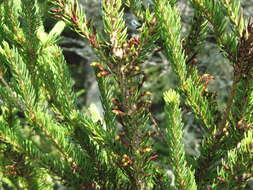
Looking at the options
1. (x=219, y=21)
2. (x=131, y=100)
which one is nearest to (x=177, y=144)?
(x=131, y=100)

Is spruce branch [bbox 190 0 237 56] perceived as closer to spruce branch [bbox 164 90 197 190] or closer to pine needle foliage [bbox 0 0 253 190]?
pine needle foliage [bbox 0 0 253 190]

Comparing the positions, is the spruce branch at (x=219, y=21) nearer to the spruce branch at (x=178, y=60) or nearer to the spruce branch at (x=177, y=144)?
the spruce branch at (x=178, y=60)

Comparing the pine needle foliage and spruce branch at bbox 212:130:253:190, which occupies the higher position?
the pine needle foliage

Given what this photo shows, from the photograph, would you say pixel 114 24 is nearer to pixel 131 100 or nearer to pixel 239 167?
pixel 131 100

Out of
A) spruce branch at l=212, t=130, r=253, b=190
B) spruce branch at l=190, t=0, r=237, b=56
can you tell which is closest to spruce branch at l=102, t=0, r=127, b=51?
spruce branch at l=190, t=0, r=237, b=56

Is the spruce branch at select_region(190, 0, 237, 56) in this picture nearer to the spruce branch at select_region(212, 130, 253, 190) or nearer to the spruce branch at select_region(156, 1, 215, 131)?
the spruce branch at select_region(156, 1, 215, 131)

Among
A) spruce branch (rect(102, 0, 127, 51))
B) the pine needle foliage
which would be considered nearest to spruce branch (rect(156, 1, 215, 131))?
the pine needle foliage

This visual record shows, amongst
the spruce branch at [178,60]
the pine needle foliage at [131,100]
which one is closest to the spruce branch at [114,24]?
the pine needle foliage at [131,100]

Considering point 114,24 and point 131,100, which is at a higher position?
point 114,24

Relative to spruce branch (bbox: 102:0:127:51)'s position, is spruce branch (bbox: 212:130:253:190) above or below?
below
